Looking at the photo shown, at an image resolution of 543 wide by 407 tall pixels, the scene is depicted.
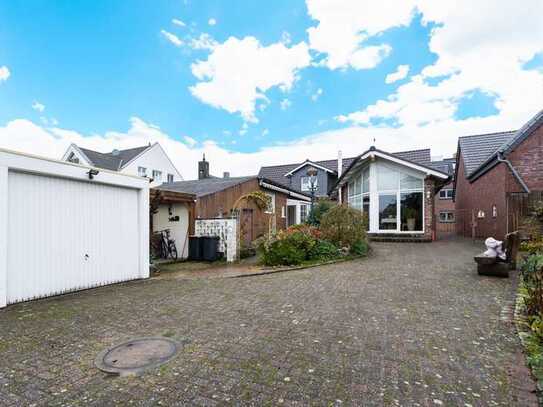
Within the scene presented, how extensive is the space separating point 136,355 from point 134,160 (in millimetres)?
25467

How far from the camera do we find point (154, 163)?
2778 centimetres

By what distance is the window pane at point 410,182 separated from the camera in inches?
563

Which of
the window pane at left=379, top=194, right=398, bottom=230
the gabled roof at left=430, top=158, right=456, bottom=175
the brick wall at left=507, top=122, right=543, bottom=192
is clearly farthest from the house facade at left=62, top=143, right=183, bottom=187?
the gabled roof at left=430, top=158, right=456, bottom=175

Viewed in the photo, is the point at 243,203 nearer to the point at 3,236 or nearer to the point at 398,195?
the point at 398,195

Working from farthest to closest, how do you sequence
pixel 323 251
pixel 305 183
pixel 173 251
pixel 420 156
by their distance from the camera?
pixel 305 183 → pixel 420 156 → pixel 173 251 → pixel 323 251

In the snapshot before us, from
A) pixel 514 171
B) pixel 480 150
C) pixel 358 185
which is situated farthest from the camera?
pixel 480 150

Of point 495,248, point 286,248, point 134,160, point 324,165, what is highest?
point 134,160

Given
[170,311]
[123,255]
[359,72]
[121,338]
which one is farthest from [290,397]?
[359,72]

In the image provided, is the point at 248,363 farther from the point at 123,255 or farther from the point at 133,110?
the point at 133,110

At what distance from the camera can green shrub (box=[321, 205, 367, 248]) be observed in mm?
10281

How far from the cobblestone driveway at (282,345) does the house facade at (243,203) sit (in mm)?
5473

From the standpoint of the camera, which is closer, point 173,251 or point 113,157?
point 173,251

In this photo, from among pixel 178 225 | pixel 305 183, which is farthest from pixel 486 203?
pixel 178 225

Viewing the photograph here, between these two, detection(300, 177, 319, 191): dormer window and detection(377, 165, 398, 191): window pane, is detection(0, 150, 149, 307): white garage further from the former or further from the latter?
detection(300, 177, 319, 191): dormer window
